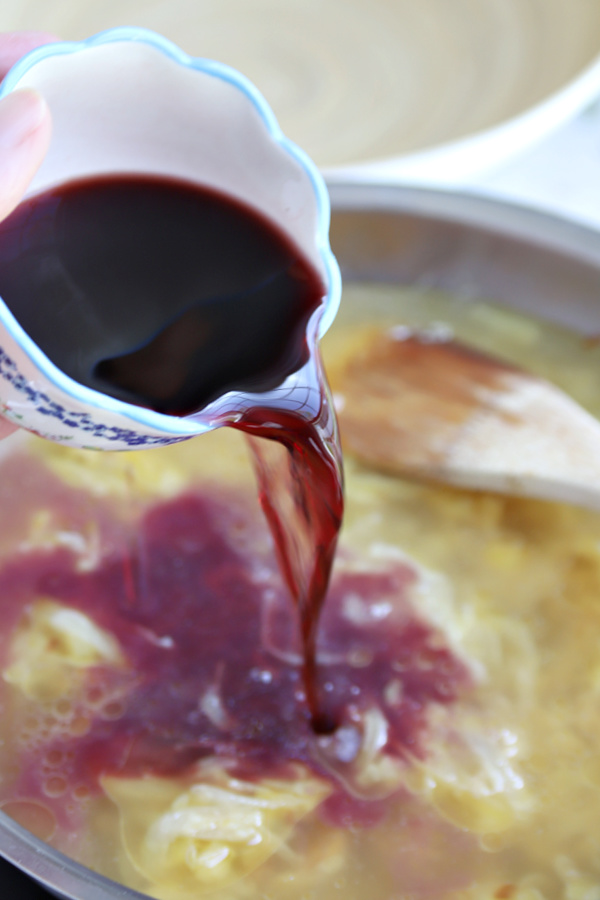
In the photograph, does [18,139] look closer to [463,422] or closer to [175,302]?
[175,302]

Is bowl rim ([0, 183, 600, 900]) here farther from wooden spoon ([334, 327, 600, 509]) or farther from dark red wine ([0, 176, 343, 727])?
dark red wine ([0, 176, 343, 727])

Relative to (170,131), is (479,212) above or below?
below

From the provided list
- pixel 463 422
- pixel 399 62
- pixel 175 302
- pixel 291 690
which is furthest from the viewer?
pixel 399 62

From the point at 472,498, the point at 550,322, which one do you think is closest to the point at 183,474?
the point at 472,498

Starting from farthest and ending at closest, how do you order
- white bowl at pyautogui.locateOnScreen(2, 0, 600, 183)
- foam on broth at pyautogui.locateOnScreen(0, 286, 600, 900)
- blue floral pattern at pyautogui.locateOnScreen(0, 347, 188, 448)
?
white bowl at pyautogui.locateOnScreen(2, 0, 600, 183), foam on broth at pyautogui.locateOnScreen(0, 286, 600, 900), blue floral pattern at pyautogui.locateOnScreen(0, 347, 188, 448)

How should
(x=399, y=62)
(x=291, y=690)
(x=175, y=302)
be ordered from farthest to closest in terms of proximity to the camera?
(x=399, y=62) → (x=291, y=690) → (x=175, y=302)

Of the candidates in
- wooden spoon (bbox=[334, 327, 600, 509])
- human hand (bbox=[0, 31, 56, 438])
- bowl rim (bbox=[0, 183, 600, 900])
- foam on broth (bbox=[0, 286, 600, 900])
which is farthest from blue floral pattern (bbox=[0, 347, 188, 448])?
bowl rim (bbox=[0, 183, 600, 900])

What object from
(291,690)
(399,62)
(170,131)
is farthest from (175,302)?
(399,62)
